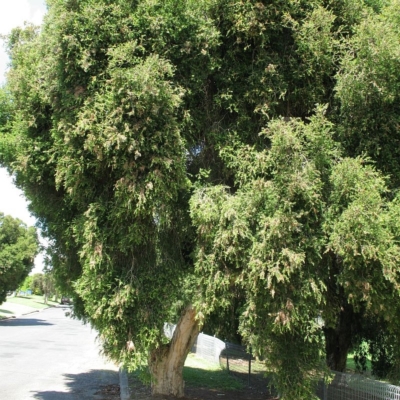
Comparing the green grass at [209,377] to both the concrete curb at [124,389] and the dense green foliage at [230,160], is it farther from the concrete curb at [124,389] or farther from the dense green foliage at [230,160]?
the dense green foliage at [230,160]

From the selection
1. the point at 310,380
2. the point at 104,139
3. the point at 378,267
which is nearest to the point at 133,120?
the point at 104,139

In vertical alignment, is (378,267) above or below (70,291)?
above

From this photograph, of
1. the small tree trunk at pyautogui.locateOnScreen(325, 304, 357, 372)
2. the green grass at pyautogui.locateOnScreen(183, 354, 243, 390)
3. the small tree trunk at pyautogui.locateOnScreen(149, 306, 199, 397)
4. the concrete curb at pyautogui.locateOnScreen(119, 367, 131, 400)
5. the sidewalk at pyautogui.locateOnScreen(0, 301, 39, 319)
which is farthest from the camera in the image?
the sidewalk at pyautogui.locateOnScreen(0, 301, 39, 319)

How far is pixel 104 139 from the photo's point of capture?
745cm

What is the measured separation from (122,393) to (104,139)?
687 centimetres

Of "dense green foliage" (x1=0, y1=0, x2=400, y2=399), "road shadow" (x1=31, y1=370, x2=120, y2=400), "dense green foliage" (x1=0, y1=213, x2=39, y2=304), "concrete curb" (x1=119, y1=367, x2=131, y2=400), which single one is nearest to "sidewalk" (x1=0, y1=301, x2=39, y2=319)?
"dense green foliage" (x1=0, y1=213, x2=39, y2=304)

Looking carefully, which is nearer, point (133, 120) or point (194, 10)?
point (133, 120)

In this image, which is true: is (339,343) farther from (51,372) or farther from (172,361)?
(51,372)

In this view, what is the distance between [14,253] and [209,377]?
29.8 meters

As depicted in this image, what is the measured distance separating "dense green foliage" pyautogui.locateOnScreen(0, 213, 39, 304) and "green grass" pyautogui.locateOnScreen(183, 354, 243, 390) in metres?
21.1

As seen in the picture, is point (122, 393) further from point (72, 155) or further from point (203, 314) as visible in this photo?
point (72, 155)

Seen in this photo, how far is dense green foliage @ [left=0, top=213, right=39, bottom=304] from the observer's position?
37.8 meters

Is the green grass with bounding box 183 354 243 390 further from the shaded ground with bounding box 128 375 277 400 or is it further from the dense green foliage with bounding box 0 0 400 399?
Result: the dense green foliage with bounding box 0 0 400 399

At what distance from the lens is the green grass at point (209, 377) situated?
45.2ft
